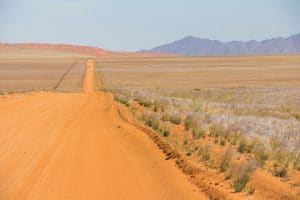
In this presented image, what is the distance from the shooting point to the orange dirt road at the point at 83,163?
9727 mm

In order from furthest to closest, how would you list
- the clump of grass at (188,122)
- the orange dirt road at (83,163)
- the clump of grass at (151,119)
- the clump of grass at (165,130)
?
the clump of grass at (151,119) → the clump of grass at (188,122) → the clump of grass at (165,130) → the orange dirt road at (83,163)

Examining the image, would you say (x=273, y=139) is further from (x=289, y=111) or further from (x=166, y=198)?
(x=289, y=111)

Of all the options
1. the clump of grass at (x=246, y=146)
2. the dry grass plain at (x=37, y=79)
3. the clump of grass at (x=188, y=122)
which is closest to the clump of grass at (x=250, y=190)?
the clump of grass at (x=246, y=146)

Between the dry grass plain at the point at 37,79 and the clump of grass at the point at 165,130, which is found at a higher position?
the clump of grass at the point at 165,130

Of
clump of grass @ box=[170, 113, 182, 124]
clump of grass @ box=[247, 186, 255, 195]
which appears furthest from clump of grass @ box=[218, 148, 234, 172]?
clump of grass @ box=[170, 113, 182, 124]

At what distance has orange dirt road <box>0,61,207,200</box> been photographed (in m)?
9.73

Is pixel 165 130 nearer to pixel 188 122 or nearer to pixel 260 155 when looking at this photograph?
pixel 188 122

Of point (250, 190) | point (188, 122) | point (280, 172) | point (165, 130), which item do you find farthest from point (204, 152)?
point (188, 122)

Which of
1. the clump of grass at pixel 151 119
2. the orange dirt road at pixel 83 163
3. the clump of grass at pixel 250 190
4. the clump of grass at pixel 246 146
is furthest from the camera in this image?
the clump of grass at pixel 151 119

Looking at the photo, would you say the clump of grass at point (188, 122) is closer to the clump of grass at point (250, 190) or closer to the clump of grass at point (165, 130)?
the clump of grass at point (165, 130)

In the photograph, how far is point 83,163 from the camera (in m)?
12.4

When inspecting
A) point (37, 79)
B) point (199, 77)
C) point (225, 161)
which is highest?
point (225, 161)

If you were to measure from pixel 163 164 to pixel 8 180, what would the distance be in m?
3.40

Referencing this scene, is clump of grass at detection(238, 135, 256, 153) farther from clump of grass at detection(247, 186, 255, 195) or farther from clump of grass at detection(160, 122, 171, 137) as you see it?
clump of grass at detection(247, 186, 255, 195)
